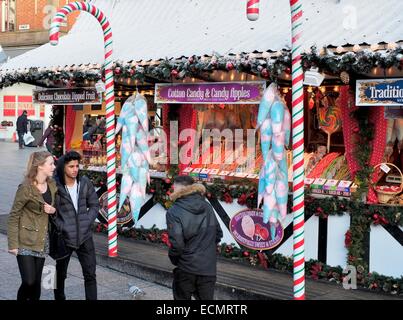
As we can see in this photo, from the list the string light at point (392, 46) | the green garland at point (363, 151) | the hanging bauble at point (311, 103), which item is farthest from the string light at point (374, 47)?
the hanging bauble at point (311, 103)

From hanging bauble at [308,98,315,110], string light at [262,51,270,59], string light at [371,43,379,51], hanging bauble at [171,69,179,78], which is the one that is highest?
string light at [371,43,379,51]

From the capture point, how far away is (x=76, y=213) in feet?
19.1

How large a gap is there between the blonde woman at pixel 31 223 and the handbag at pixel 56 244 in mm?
204

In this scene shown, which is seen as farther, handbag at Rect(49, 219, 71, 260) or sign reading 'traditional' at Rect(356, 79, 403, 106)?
sign reading 'traditional' at Rect(356, 79, 403, 106)

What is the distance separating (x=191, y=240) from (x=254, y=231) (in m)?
3.08

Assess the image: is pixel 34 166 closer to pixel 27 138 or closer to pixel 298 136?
pixel 298 136

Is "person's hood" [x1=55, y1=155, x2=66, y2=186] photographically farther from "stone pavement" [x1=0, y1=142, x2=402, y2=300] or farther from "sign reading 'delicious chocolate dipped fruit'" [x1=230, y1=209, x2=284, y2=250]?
"sign reading 'delicious chocolate dipped fruit'" [x1=230, y1=209, x2=284, y2=250]

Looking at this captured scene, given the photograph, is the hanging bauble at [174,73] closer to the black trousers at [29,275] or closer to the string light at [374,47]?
the string light at [374,47]

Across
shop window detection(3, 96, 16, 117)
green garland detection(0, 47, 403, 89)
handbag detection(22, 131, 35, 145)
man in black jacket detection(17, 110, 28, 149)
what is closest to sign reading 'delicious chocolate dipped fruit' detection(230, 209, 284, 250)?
green garland detection(0, 47, 403, 89)

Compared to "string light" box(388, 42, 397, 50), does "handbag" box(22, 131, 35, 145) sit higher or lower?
lower

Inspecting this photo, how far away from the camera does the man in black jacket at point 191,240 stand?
4.94m

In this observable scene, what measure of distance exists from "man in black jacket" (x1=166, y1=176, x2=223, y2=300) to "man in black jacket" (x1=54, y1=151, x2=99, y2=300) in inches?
46.5

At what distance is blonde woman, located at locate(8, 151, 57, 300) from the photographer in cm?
532
